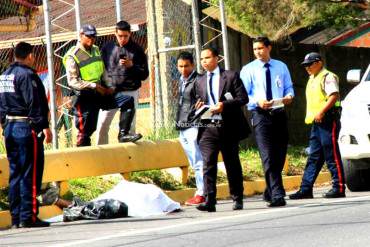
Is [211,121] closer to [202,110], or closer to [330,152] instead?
[202,110]

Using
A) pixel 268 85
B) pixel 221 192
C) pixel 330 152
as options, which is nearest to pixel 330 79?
pixel 330 152

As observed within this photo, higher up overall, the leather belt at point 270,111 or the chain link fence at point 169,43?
the chain link fence at point 169,43

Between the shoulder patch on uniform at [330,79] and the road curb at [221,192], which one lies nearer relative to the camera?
the road curb at [221,192]

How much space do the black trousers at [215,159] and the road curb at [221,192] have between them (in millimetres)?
1745

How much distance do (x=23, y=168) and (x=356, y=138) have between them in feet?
15.6

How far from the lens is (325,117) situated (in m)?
13.6

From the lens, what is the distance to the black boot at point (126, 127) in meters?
14.1

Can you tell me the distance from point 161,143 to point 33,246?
4.92 meters

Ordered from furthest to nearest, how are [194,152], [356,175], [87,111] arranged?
[356,175] < [87,111] < [194,152]

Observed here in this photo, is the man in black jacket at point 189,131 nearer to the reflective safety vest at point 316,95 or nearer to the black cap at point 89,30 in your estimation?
the black cap at point 89,30

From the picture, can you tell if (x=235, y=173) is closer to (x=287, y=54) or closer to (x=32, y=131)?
(x=32, y=131)

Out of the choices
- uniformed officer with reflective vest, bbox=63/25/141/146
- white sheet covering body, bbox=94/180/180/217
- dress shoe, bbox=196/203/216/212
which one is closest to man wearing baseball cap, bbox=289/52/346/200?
dress shoe, bbox=196/203/216/212

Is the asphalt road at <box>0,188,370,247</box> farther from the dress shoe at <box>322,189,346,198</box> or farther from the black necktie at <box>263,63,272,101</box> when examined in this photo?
the black necktie at <box>263,63,272,101</box>

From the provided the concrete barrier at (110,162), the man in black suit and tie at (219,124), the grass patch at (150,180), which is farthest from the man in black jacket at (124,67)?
the man in black suit and tie at (219,124)
